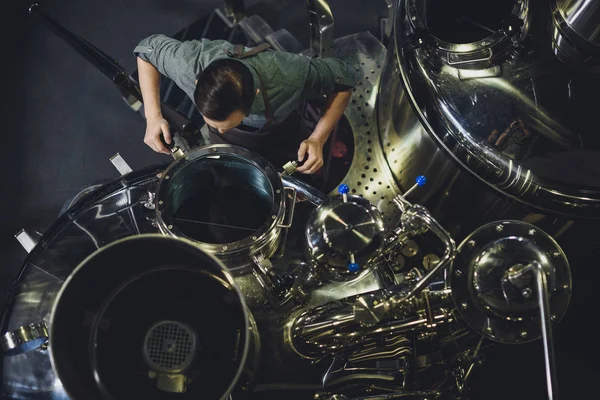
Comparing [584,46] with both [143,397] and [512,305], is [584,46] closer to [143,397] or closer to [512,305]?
[512,305]

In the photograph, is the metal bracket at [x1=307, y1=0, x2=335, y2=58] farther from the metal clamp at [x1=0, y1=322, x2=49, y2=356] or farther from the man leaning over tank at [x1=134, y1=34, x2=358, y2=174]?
the metal clamp at [x1=0, y1=322, x2=49, y2=356]

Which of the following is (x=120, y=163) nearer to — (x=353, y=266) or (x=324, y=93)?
(x=324, y=93)

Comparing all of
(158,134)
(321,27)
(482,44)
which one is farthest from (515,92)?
(158,134)

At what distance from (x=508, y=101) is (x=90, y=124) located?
2.71 meters

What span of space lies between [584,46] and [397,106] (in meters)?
0.91

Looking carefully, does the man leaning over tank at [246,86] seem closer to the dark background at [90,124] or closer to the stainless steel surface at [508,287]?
the stainless steel surface at [508,287]

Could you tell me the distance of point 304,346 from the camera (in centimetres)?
159

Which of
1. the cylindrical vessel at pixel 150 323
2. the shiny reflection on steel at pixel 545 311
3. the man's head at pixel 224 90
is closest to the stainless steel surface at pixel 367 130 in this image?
the man's head at pixel 224 90

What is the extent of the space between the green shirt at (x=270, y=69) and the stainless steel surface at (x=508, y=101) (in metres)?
0.41

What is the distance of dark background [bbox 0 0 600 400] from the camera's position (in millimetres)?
2793

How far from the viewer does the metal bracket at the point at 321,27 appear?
2.83 m

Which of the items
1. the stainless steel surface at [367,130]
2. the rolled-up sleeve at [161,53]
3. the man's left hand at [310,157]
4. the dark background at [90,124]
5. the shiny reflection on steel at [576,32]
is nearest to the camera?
the shiny reflection on steel at [576,32]

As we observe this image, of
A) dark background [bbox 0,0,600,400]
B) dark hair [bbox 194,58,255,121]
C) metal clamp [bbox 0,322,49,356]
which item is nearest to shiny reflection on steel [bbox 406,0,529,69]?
dark hair [bbox 194,58,255,121]

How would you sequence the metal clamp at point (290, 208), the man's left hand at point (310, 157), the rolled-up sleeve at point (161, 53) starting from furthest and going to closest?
the rolled-up sleeve at point (161, 53) < the man's left hand at point (310, 157) < the metal clamp at point (290, 208)
